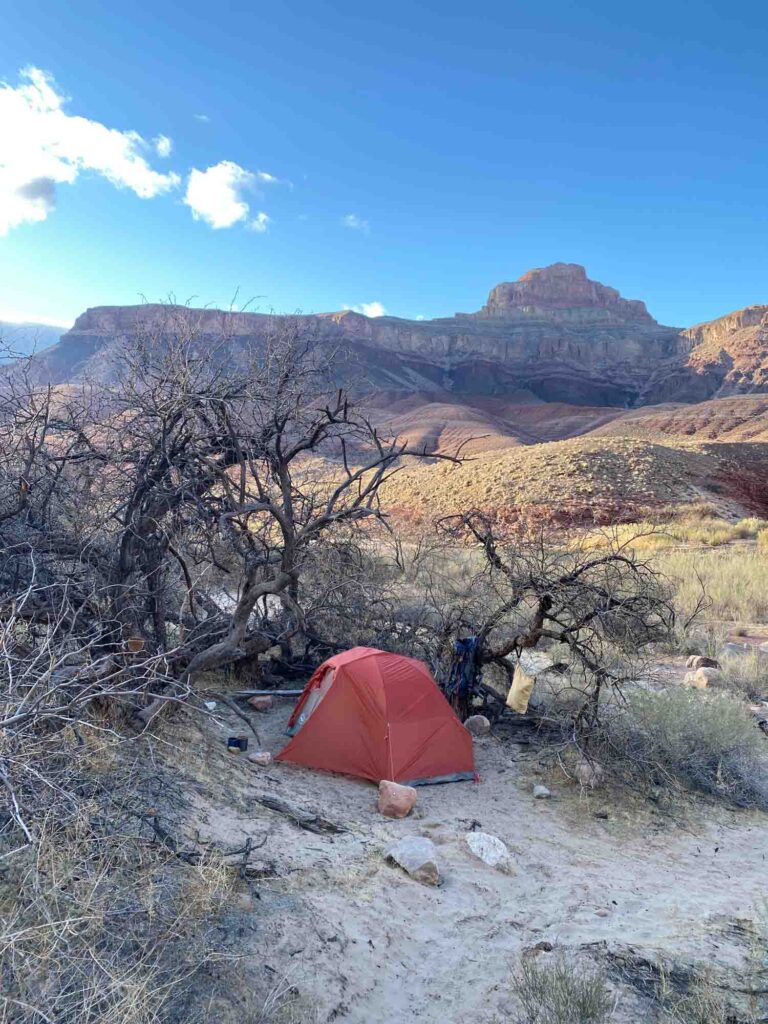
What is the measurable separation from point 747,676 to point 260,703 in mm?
6657

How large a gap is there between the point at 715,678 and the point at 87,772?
8231 mm

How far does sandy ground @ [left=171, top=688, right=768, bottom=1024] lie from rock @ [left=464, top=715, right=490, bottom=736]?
2.96 feet

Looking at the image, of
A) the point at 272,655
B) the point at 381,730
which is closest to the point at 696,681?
the point at 381,730

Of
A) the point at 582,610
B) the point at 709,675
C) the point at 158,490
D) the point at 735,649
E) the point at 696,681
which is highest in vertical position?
the point at 158,490

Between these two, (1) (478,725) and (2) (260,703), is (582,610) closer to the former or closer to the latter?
(1) (478,725)

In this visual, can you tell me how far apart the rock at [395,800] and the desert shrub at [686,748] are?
206 cm

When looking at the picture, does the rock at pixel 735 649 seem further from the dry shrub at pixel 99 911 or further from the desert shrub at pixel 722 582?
the dry shrub at pixel 99 911

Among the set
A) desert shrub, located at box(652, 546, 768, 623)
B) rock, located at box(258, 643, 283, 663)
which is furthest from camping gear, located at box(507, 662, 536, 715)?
desert shrub, located at box(652, 546, 768, 623)

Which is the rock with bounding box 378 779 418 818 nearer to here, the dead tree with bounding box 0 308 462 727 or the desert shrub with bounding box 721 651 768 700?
the dead tree with bounding box 0 308 462 727

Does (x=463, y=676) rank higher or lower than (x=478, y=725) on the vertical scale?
higher

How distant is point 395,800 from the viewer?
528cm

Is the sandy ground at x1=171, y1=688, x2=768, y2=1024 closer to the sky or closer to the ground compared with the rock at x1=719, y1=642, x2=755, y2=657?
closer to the sky

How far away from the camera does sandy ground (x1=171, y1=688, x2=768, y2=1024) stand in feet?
10.7

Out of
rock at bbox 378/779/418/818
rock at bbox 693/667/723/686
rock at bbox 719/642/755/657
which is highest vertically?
rock at bbox 378/779/418/818
